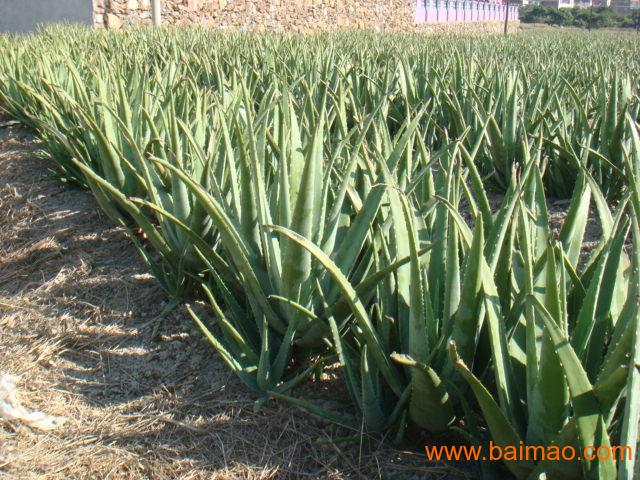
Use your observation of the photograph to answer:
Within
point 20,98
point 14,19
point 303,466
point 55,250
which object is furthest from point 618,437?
point 14,19

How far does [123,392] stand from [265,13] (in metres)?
12.1

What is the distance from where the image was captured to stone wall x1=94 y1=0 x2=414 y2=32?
30.0ft

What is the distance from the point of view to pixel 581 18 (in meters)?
43.1

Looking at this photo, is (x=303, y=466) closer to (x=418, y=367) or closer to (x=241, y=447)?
(x=241, y=447)

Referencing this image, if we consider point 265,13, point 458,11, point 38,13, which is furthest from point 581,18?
point 38,13

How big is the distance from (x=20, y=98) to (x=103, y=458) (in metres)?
2.88

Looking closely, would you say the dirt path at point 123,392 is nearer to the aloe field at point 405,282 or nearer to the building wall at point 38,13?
the aloe field at point 405,282

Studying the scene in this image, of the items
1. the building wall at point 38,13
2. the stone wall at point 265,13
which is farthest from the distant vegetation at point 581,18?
the building wall at point 38,13

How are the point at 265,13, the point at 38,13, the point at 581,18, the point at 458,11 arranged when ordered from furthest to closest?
the point at 581,18
the point at 458,11
the point at 265,13
the point at 38,13

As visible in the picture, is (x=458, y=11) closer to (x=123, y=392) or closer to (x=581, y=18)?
(x=581, y=18)

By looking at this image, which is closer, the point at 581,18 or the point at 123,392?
the point at 123,392

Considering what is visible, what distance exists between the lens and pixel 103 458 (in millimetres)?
1361

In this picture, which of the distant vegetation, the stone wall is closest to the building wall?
the stone wall

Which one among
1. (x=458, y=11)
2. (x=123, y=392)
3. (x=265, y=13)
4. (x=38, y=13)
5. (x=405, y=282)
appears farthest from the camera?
(x=458, y=11)
